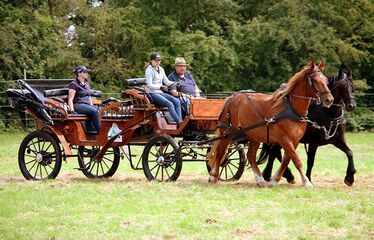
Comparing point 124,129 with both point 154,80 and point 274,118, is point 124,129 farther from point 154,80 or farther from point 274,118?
point 274,118

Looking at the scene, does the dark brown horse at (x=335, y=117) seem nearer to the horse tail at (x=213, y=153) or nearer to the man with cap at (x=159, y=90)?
the horse tail at (x=213, y=153)

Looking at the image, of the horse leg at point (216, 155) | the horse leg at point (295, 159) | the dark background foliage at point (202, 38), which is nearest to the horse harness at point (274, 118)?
the horse leg at point (216, 155)

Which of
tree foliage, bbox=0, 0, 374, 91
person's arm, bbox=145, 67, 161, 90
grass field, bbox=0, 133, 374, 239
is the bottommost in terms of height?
grass field, bbox=0, 133, 374, 239

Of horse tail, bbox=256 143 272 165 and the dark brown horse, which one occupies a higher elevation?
the dark brown horse

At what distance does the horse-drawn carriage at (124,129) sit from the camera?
11.3 m

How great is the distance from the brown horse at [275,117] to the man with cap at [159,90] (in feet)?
2.32

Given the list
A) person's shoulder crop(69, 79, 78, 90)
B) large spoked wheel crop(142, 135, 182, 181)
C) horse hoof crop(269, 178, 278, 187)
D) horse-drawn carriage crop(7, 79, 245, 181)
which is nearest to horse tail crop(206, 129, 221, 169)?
horse-drawn carriage crop(7, 79, 245, 181)

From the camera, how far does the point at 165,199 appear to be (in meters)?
9.26

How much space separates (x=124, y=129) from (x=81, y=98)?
1.03 meters

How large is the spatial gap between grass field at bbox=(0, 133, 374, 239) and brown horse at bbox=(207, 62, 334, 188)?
0.49 meters

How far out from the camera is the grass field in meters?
7.20

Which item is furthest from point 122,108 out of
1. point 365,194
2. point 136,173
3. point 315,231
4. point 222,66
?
point 222,66

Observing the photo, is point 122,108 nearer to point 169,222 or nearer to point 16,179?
point 16,179

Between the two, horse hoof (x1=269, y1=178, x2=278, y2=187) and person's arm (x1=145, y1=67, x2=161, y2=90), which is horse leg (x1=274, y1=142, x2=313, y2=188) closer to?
horse hoof (x1=269, y1=178, x2=278, y2=187)
